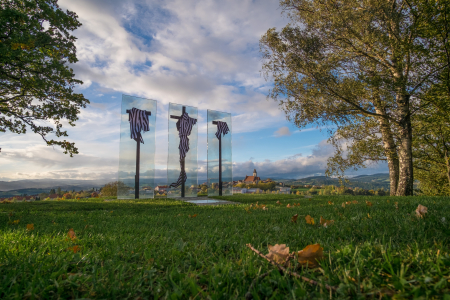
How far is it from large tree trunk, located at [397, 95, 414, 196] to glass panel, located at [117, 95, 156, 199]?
1258cm

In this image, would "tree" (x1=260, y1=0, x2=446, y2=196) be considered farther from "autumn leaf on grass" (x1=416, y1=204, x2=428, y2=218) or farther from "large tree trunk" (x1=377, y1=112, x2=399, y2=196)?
"autumn leaf on grass" (x1=416, y1=204, x2=428, y2=218)

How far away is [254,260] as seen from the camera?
1251 millimetres

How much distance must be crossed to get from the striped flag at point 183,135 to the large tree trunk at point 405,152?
438 inches

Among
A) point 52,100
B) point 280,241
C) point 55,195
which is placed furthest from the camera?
point 55,195

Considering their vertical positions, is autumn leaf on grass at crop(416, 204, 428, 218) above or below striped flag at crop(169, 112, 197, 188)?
below

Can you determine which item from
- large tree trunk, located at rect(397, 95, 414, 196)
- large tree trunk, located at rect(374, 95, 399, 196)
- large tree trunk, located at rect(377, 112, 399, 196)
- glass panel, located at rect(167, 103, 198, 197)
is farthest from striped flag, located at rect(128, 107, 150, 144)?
large tree trunk, located at rect(397, 95, 414, 196)

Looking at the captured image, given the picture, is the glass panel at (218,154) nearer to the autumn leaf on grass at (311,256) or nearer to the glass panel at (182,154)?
the glass panel at (182,154)

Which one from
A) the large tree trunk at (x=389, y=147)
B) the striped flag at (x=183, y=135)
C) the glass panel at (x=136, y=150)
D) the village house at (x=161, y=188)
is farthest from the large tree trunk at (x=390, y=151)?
the glass panel at (x=136, y=150)

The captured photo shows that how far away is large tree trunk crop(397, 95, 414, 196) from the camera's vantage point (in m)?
9.97

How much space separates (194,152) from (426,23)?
1249 centimetres

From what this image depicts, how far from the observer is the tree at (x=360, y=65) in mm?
9367

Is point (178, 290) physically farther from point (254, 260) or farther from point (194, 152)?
point (194, 152)

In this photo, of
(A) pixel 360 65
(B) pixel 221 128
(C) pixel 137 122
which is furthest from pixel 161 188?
(A) pixel 360 65

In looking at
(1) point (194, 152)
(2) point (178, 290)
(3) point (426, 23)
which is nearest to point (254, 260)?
(2) point (178, 290)
